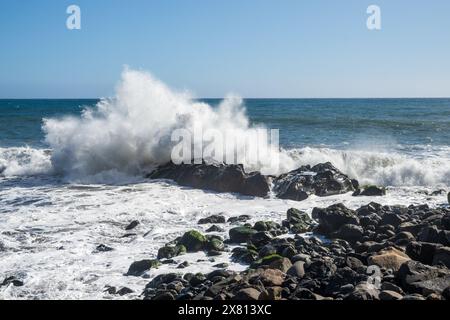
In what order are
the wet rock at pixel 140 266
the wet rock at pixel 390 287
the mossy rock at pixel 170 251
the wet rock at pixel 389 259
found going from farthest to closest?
the mossy rock at pixel 170 251, the wet rock at pixel 140 266, the wet rock at pixel 389 259, the wet rock at pixel 390 287

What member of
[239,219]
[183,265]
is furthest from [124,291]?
[239,219]

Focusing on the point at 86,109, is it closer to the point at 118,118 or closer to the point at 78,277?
the point at 118,118

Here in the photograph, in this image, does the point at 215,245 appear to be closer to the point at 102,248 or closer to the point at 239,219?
the point at 102,248

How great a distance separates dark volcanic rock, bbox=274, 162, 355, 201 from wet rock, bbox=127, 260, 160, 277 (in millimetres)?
6338

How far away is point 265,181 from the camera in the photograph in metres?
14.4

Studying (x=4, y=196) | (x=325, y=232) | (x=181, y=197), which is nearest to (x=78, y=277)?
(x=325, y=232)

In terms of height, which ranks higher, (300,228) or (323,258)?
(323,258)

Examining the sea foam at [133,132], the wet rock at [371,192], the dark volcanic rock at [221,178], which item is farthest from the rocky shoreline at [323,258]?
the sea foam at [133,132]

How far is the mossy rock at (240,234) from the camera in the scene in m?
9.70

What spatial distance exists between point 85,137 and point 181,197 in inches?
265

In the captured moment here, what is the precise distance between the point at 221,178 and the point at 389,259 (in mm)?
8038

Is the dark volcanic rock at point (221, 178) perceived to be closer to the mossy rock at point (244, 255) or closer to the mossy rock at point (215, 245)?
the mossy rock at point (215, 245)

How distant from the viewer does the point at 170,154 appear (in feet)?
60.0

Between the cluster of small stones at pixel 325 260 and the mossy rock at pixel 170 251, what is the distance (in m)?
0.02
